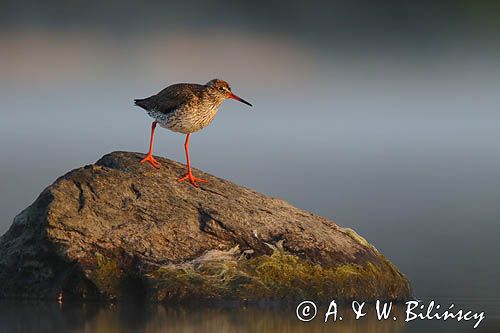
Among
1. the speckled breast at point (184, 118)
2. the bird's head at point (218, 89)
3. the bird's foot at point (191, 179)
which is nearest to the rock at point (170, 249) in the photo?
the bird's foot at point (191, 179)

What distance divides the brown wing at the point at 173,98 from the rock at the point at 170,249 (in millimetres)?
947

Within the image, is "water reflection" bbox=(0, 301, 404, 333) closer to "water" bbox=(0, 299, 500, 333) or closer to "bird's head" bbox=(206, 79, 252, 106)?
"water" bbox=(0, 299, 500, 333)

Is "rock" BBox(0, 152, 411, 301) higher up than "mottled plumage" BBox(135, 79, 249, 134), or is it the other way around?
"mottled plumage" BBox(135, 79, 249, 134)

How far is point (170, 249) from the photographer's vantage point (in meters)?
13.7

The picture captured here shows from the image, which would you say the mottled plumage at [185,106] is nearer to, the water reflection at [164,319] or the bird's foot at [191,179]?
the bird's foot at [191,179]

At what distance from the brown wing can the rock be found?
95 cm

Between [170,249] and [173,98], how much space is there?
84.9 inches

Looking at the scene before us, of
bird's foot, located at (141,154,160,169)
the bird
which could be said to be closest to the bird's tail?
the bird

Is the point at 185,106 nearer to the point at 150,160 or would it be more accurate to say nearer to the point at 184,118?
the point at 184,118

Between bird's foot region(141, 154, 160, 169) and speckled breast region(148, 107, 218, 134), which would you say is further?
speckled breast region(148, 107, 218, 134)

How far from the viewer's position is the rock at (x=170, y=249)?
1339 cm

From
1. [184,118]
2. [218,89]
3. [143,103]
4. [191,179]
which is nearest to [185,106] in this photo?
[184,118]

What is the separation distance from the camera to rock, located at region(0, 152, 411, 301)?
43.9 feet

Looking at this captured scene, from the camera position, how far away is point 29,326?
12.3m
